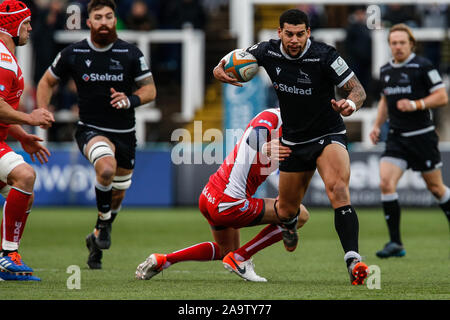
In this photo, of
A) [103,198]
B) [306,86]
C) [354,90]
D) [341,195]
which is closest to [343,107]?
[354,90]

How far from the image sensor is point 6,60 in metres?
7.77

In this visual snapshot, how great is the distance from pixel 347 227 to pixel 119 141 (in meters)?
3.19

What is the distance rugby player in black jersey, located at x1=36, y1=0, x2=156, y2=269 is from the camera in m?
9.43

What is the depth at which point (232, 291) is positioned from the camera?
6.97m

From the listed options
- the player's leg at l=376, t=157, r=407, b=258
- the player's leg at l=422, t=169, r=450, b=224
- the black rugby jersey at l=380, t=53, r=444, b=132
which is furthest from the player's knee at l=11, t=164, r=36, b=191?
the player's leg at l=422, t=169, r=450, b=224

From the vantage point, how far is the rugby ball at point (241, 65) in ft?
25.9

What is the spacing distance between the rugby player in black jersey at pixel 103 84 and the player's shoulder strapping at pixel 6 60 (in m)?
1.67

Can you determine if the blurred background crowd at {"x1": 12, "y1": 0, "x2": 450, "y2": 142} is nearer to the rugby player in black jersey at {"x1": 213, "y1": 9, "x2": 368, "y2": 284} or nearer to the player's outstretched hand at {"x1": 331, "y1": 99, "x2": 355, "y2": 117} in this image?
the rugby player in black jersey at {"x1": 213, "y1": 9, "x2": 368, "y2": 284}

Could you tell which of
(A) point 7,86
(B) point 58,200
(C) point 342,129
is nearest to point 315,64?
(C) point 342,129

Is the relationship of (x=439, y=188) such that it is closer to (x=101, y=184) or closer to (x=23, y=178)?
(x=101, y=184)

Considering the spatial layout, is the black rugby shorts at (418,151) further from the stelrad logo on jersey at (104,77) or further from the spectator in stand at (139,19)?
the spectator in stand at (139,19)

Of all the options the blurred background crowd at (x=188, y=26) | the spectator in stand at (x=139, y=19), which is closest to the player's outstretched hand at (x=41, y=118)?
the blurred background crowd at (x=188, y=26)

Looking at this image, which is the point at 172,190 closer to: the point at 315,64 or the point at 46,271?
the point at 46,271

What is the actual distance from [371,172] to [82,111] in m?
9.99
